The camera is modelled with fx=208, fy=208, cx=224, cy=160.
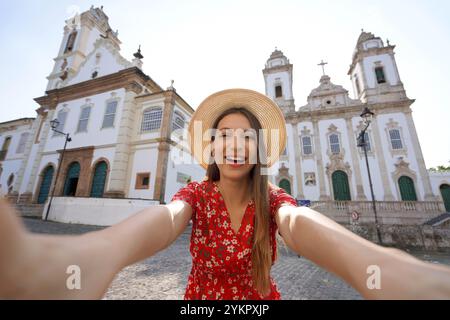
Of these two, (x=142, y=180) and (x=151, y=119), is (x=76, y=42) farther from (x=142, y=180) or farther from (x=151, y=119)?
(x=142, y=180)

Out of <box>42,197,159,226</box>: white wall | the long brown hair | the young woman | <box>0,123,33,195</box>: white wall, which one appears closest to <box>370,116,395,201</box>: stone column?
<box>42,197,159,226</box>: white wall

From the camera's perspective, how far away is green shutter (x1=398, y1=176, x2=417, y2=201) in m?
16.1

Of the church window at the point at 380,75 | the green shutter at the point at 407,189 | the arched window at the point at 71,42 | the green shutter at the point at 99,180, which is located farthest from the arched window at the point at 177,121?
the church window at the point at 380,75

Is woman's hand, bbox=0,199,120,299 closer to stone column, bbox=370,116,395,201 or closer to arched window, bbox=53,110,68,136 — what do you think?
arched window, bbox=53,110,68,136

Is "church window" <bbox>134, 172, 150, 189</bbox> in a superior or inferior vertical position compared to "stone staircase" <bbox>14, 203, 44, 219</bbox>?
superior

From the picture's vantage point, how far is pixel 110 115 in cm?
1498

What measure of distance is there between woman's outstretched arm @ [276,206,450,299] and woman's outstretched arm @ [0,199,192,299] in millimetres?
843

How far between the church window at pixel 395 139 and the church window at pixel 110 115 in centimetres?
2226

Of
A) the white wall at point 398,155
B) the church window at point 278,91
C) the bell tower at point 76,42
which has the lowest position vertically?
the white wall at point 398,155

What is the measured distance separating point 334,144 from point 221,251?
2040 cm

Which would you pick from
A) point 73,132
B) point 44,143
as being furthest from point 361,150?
point 44,143

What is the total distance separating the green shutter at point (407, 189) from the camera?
16094 millimetres

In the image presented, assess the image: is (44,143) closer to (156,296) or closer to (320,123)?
(156,296)

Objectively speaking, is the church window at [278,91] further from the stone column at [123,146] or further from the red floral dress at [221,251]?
the red floral dress at [221,251]
